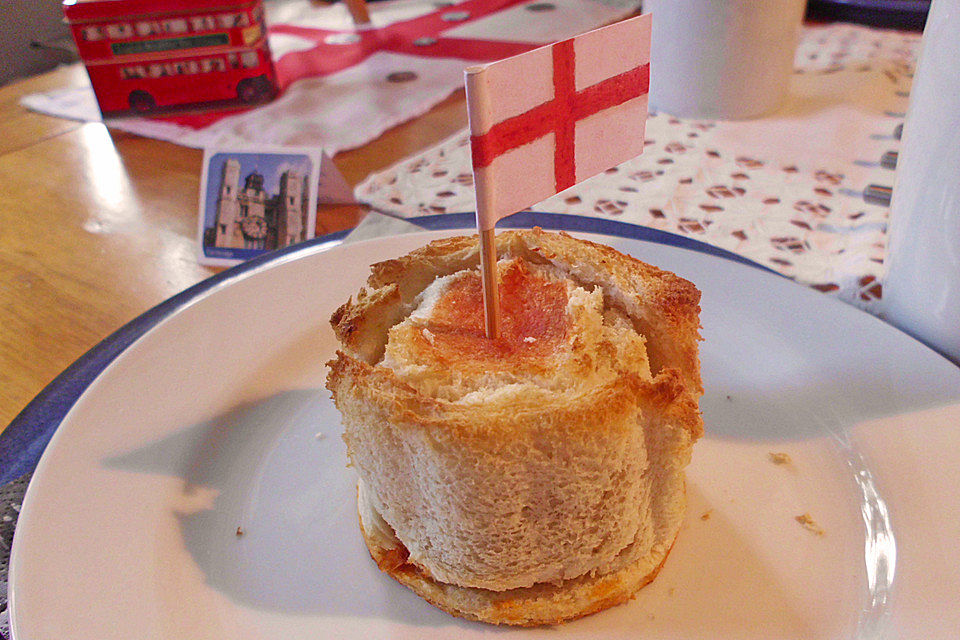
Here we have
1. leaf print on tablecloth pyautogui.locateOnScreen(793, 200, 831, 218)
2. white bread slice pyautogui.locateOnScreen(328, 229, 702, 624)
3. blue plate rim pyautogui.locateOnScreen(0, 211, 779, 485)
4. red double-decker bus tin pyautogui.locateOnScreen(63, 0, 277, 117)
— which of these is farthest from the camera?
red double-decker bus tin pyautogui.locateOnScreen(63, 0, 277, 117)

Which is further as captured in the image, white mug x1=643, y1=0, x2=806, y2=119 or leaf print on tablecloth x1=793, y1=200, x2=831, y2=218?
white mug x1=643, y1=0, x2=806, y2=119

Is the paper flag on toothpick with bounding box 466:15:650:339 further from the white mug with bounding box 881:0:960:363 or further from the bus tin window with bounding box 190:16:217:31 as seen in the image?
the bus tin window with bounding box 190:16:217:31

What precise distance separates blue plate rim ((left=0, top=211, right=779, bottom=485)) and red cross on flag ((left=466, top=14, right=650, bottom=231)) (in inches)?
15.9

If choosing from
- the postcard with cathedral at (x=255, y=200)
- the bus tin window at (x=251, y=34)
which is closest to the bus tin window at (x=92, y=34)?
the bus tin window at (x=251, y=34)

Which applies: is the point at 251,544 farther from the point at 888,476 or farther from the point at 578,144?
the point at 888,476

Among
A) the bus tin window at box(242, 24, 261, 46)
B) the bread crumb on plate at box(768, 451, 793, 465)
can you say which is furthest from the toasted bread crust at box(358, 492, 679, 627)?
the bus tin window at box(242, 24, 261, 46)

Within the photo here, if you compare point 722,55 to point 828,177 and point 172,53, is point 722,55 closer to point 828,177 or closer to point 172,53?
point 828,177

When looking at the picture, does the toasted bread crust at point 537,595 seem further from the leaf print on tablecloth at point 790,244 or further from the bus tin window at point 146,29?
the bus tin window at point 146,29

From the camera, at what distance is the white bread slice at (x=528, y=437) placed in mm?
638

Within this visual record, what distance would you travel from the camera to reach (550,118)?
0.70 meters

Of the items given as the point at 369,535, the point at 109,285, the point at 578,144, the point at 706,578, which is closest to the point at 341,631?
the point at 369,535

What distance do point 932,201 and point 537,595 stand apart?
28.2 inches

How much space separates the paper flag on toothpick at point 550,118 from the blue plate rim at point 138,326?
1.32ft

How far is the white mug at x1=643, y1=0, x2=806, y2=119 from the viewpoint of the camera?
5.25ft
